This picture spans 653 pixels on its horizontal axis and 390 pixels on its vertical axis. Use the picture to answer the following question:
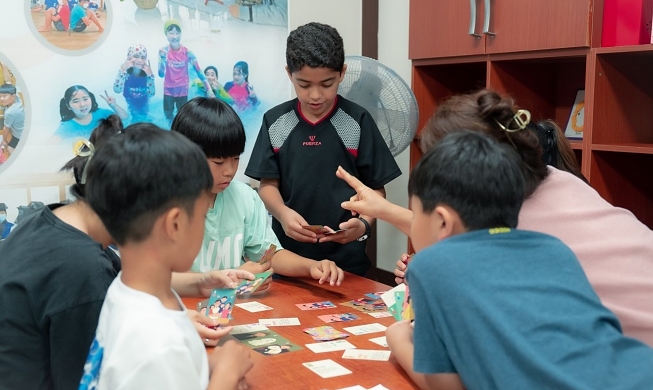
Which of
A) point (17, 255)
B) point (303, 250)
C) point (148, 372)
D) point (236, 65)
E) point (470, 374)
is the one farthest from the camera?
point (236, 65)

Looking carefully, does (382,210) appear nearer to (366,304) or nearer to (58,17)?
(366,304)

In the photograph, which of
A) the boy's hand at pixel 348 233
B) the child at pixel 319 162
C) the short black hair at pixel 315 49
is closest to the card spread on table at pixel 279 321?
the boy's hand at pixel 348 233

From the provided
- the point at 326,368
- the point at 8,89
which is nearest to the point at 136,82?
the point at 8,89

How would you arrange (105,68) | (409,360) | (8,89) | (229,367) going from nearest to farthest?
(229,367) → (409,360) → (8,89) → (105,68)

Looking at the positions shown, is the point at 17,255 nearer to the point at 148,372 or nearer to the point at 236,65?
the point at 148,372

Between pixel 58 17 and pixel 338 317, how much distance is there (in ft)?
6.73

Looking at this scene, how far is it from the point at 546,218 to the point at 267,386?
0.75 meters

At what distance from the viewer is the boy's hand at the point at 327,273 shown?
7.29 feet

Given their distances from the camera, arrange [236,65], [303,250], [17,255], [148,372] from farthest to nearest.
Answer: [236,65] < [303,250] < [17,255] < [148,372]

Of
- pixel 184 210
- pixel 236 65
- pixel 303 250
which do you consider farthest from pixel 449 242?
pixel 236 65

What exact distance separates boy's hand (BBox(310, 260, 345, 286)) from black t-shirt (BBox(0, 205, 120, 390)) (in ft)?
3.07

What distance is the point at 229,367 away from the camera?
1356 millimetres

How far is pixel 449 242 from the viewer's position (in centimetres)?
126

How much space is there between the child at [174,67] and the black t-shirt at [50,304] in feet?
6.55
